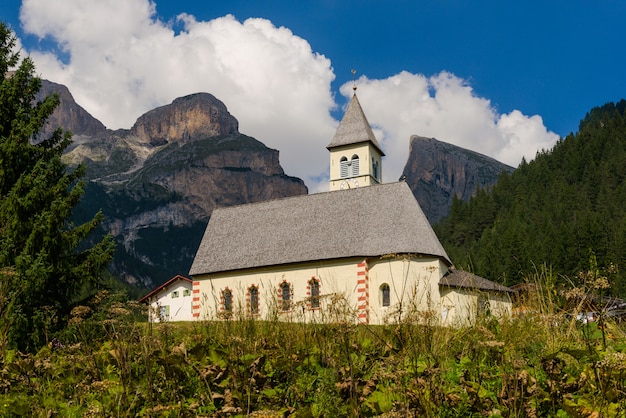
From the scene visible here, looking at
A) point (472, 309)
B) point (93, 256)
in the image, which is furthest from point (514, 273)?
point (472, 309)

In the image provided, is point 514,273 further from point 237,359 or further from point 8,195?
point 237,359

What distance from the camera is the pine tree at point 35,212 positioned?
635 inches

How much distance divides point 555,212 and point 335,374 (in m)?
119

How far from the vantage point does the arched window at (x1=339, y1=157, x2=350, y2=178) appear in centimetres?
5675

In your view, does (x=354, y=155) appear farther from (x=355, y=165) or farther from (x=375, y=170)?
(x=375, y=170)

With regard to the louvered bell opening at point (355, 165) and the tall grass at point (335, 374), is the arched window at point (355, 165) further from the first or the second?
the tall grass at point (335, 374)

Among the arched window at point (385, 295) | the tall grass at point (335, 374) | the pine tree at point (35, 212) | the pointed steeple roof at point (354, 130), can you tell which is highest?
the pointed steeple roof at point (354, 130)

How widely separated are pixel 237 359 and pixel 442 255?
31.2 metres

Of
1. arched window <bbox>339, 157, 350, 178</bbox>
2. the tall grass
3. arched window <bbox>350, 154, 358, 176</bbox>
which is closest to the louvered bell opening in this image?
arched window <bbox>350, 154, 358, 176</bbox>

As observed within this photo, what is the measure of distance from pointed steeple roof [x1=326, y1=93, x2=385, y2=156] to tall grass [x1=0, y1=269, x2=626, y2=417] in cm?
4889

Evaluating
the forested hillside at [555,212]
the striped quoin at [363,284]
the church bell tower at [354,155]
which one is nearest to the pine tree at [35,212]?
the striped quoin at [363,284]

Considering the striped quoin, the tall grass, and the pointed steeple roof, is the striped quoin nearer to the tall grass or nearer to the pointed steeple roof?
the pointed steeple roof

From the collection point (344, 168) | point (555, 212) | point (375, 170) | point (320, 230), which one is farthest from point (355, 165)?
point (555, 212)

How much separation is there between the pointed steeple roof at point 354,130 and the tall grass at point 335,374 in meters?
48.9
